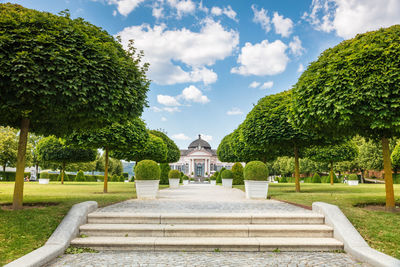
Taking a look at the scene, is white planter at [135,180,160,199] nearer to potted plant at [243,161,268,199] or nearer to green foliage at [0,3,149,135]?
potted plant at [243,161,268,199]

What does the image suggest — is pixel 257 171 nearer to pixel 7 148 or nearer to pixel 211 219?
pixel 211 219

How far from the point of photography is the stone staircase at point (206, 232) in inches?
200

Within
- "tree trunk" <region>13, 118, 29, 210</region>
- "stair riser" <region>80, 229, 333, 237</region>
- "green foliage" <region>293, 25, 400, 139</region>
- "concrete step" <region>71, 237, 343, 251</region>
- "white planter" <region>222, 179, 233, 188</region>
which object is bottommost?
"white planter" <region>222, 179, 233, 188</region>

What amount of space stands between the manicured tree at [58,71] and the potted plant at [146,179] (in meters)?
4.20

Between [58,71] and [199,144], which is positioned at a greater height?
[199,144]

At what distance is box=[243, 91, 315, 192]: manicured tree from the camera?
38.5 ft

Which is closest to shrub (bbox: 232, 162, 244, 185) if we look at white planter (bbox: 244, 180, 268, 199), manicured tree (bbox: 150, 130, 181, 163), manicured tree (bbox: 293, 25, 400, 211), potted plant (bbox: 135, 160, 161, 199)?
manicured tree (bbox: 150, 130, 181, 163)

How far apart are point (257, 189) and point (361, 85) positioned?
588cm

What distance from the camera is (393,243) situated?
15.7ft

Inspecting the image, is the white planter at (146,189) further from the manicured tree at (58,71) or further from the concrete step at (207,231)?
the concrete step at (207,231)

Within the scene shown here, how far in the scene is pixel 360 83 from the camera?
6.19 meters

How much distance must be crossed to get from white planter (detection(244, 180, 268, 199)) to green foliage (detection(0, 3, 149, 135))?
6.13 metres

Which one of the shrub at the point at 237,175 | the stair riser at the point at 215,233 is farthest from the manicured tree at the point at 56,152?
the stair riser at the point at 215,233

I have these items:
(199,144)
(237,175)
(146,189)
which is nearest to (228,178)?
(237,175)
